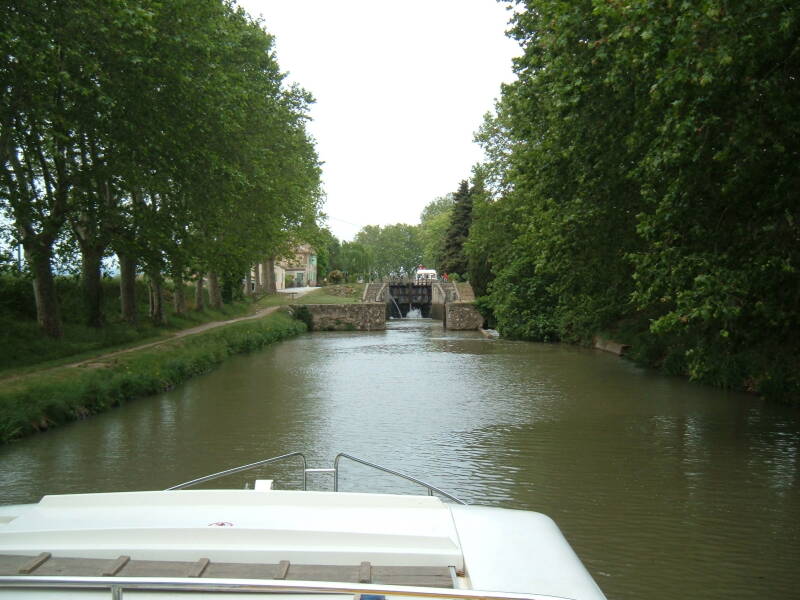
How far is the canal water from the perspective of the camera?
7602 mm

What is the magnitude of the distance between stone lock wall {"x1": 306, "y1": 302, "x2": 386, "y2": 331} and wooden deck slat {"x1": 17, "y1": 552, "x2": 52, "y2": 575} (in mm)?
46965

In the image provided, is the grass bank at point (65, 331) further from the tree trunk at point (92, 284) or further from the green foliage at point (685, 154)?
the green foliage at point (685, 154)

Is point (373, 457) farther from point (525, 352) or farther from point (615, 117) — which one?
point (525, 352)

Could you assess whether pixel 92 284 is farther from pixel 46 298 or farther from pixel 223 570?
pixel 223 570

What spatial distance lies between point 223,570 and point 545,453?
32.2ft

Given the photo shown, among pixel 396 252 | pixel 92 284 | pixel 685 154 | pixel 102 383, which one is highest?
pixel 396 252

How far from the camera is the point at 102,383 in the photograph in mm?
16500

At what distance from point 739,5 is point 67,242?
66.5 ft

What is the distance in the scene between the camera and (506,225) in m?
34.9

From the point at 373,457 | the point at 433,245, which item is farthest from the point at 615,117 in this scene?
the point at 433,245

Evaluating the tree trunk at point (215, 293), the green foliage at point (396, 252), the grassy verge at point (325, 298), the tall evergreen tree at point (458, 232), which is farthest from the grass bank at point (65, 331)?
the green foliage at point (396, 252)

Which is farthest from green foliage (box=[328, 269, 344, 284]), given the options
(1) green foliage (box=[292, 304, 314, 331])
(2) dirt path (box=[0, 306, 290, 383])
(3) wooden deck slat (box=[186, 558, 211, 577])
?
(3) wooden deck slat (box=[186, 558, 211, 577])

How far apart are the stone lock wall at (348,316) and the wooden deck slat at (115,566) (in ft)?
154

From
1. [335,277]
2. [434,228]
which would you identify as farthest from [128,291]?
[434,228]
